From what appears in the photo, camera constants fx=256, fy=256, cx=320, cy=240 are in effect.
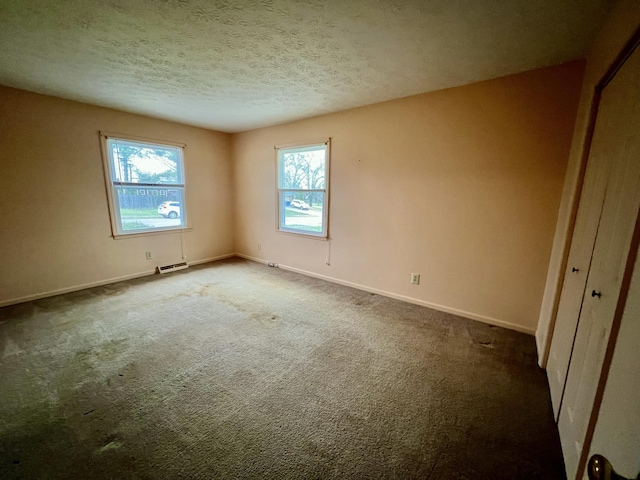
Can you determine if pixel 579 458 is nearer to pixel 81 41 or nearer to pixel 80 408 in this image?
pixel 80 408

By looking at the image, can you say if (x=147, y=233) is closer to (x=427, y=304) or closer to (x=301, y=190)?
(x=301, y=190)

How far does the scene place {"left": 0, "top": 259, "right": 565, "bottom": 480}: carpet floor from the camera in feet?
4.26

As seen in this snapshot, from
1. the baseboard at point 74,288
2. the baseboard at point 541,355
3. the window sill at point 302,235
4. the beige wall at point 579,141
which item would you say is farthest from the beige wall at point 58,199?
the baseboard at point 541,355

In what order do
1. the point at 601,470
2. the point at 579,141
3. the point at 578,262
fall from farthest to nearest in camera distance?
→ 1. the point at 579,141
2. the point at 578,262
3. the point at 601,470

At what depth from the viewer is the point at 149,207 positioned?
13.1 feet

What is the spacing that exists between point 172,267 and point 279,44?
12.4 feet

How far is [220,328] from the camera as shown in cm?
255

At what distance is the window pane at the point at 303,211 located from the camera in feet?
12.9

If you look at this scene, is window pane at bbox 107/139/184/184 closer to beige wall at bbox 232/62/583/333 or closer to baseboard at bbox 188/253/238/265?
baseboard at bbox 188/253/238/265

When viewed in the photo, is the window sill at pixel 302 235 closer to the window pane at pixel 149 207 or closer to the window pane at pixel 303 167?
the window pane at pixel 303 167

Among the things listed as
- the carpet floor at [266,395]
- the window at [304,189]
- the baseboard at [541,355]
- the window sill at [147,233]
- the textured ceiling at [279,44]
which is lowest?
the carpet floor at [266,395]

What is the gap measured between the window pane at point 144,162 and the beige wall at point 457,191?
209 centimetres

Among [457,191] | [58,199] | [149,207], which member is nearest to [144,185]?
[149,207]

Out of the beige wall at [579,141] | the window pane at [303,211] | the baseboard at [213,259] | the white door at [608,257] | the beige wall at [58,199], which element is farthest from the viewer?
the baseboard at [213,259]
